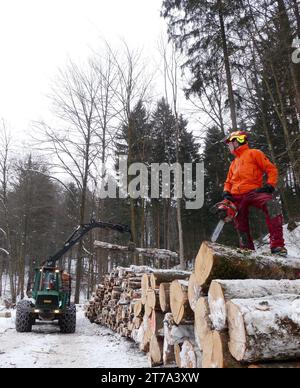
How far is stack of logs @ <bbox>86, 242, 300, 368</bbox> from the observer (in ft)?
10.9

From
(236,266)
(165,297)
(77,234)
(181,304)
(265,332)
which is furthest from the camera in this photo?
(77,234)

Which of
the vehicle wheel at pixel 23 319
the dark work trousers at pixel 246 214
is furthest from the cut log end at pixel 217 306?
the vehicle wheel at pixel 23 319

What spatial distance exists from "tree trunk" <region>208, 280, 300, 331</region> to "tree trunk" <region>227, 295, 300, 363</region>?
27 cm

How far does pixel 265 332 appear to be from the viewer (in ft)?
10.8

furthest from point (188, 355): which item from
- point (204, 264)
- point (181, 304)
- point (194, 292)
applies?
point (204, 264)

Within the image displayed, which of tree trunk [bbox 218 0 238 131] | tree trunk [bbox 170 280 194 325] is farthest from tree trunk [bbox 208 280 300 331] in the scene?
tree trunk [bbox 218 0 238 131]

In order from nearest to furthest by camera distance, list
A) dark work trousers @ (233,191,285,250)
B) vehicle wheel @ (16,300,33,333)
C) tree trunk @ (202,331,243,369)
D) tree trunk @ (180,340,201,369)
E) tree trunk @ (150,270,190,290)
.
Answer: tree trunk @ (202,331,243,369), tree trunk @ (180,340,201,369), dark work trousers @ (233,191,285,250), tree trunk @ (150,270,190,290), vehicle wheel @ (16,300,33,333)

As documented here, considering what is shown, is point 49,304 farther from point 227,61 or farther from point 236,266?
point 227,61

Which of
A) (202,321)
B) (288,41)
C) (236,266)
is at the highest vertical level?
(288,41)

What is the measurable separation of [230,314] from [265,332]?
0.36 meters

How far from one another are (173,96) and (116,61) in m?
4.00

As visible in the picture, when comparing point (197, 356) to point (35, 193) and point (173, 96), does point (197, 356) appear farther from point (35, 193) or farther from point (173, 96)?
point (35, 193)

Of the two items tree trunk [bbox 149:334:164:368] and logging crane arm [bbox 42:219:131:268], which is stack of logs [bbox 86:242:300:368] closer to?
tree trunk [bbox 149:334:164:368]

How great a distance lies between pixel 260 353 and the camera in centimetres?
330
